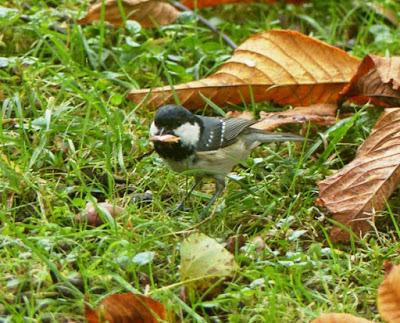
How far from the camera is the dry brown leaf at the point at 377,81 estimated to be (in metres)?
5.20

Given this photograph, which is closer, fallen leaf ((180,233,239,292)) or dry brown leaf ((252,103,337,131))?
fallen leaf ((180,233,239,292))

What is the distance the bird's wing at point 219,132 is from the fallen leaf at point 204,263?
0.89m

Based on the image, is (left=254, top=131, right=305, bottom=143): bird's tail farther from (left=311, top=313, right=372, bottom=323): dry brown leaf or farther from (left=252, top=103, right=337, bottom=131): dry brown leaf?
(left=311, top=313, right=372, bottom=323): dry brown leaf

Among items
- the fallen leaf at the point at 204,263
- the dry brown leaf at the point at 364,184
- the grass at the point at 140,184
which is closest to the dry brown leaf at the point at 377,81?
the grass at the point at 140,184

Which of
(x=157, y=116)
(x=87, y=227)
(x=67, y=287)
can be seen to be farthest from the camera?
(x=157, y=116)

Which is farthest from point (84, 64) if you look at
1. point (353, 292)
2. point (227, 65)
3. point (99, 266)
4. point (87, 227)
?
point (353, 292)

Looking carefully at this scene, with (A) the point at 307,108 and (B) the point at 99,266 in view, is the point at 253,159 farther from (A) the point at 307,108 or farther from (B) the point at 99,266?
(B) the point at 99,266

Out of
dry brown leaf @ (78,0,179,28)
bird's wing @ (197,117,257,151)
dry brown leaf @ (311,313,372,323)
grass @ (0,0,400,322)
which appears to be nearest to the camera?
dry brown leaf @ (311,313,372,323)

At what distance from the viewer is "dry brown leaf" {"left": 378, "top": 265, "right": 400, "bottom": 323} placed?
11.7 ft

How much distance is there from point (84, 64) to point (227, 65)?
A: 0.81m

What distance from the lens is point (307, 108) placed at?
5324mm

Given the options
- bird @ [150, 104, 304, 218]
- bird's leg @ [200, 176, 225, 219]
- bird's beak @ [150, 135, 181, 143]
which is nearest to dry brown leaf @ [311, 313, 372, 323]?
bird @ [150, 104, 304, 218]

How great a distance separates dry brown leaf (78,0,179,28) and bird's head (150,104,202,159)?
1.47 m

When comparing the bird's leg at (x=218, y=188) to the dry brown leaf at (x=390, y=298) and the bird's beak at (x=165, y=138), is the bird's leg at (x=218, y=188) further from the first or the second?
the dry brown leaf at (x=390, y=298)
